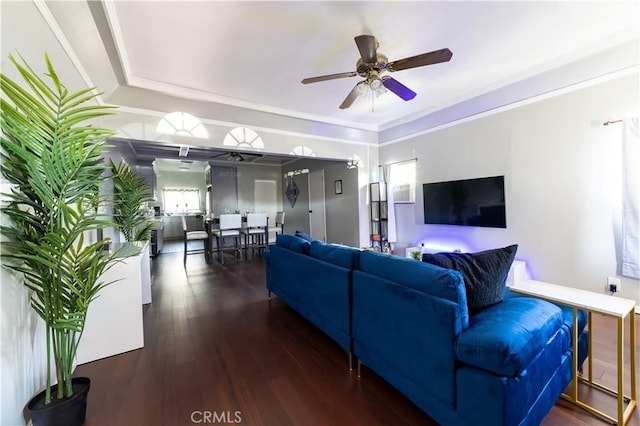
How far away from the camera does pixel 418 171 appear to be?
485cm

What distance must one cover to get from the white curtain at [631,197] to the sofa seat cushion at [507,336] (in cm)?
215

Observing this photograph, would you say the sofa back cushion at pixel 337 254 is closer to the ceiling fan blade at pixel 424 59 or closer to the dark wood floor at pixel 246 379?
the dark wood floor at pixel 246 379

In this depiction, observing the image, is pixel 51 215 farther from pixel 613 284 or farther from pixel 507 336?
pixel 613 284

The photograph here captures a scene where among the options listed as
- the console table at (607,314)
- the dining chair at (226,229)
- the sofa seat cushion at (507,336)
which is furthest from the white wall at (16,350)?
the dining chair at (226,229)

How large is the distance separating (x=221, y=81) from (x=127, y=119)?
129 cm

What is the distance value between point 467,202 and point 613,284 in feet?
5.85

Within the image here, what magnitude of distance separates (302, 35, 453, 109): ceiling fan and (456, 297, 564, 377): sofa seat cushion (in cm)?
192

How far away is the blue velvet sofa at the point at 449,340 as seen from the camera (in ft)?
3.64

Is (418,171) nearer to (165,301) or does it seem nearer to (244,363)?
(244,363)

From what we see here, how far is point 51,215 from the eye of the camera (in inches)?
52.3

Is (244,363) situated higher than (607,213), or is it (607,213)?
(607,213)

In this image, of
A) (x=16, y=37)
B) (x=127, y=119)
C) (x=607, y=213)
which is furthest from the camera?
(x=127, y=119)

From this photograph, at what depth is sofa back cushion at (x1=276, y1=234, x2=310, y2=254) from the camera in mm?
2586

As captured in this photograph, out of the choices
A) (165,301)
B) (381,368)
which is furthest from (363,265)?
(165,301)
